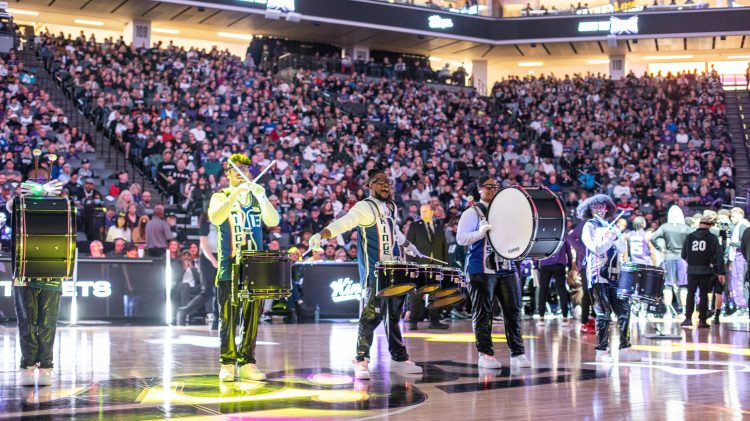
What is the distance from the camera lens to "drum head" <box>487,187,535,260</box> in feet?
32.2

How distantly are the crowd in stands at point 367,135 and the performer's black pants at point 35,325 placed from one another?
867 cm

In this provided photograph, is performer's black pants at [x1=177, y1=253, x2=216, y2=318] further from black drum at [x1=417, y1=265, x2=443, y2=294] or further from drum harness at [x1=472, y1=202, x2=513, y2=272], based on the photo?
black drum at [x1=417, y1=265, x2=443, y2=294]

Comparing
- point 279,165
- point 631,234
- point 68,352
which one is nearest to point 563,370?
point 68,352

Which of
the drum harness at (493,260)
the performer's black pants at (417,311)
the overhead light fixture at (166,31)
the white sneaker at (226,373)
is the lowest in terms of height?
the white sneaker at (226,373)

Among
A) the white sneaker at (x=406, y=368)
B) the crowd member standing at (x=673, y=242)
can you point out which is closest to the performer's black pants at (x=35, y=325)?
the white sneaker at (x=406, y=368)

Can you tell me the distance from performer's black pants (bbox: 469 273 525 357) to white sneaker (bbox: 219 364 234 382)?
270 centimetres

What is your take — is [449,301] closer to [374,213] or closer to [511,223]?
[511,223]

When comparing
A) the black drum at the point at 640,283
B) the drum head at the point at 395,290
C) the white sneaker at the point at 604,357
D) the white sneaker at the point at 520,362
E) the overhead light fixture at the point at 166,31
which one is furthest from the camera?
the overhead light fixture at the point at 166,31

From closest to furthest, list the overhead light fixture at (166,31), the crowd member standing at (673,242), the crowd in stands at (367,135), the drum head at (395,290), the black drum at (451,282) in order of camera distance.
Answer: the drum head at (395,290)
the black drum at (451,282)
the crowd member standing at (673,242)
the crowd in stands at (367,135)
the overhead light fixture at (166,31)

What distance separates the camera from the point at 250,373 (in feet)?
29.5

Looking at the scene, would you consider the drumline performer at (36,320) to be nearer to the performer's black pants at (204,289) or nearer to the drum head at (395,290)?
the drum head at (395,290)

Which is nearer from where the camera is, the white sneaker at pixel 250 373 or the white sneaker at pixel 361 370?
the white sneaker at pixel 250 373

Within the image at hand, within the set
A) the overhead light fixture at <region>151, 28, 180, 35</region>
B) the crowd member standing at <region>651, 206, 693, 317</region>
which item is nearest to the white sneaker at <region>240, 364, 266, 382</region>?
the crowd member standing at <region>651, 206, 693, 317</region>

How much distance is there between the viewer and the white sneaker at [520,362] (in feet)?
33.5
